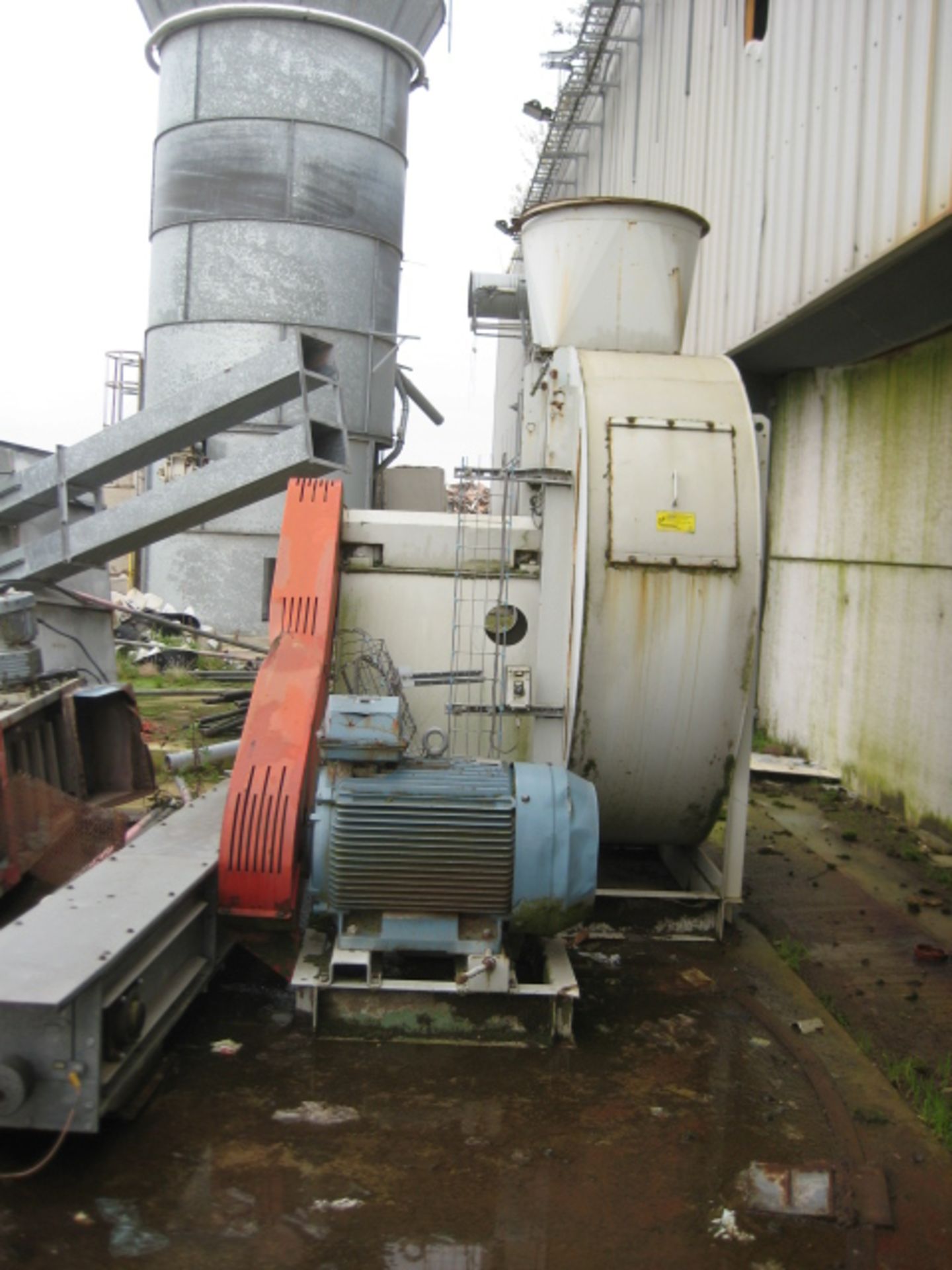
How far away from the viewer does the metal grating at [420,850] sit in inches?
156

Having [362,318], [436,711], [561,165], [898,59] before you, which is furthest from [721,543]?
[561,165]

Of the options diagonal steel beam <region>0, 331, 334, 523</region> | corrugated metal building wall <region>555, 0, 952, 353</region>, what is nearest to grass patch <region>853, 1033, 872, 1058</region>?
corrugated metal building wall <region>555, 0, 952, 353</region>

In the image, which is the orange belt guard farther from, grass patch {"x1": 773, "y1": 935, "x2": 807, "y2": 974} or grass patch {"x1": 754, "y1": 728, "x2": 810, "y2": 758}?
grass patch {"x1": 754, "y1": 728, "x2": 810, "y2": 758}

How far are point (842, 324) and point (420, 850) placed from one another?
5.00m

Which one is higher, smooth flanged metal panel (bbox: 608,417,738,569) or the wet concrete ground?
smooth flanged metal panel (bbox: 608,417,738,569)

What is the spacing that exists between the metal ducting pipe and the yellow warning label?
9957 mm

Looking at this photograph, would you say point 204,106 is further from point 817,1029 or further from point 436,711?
point 817,1029

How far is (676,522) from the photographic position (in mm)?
4715

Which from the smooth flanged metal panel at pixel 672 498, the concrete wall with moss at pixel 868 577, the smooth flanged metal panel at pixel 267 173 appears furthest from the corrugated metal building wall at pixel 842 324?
the smooth flanged metal panel at pixel 267 173

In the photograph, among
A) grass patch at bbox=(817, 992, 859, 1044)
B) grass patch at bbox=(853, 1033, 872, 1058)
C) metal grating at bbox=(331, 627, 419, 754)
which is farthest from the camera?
metal grating at bbox=(331, 627, 419, 754)

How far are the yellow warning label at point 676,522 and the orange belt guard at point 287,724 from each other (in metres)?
1.39

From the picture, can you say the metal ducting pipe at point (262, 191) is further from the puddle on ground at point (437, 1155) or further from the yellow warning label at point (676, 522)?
the puddle on ground at point (437, 1155)

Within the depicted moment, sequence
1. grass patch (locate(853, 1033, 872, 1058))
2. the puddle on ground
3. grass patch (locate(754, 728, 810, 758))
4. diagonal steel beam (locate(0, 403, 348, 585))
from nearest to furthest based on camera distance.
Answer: the puddle on ground → grass patch (locate(853, 1033, 872, 1058)) → diagonal steel beam (locate(0, 403, 348, 585)) → grass patch (locate(754, 728, 810, 758))

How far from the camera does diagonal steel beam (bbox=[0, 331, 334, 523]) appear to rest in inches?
273
